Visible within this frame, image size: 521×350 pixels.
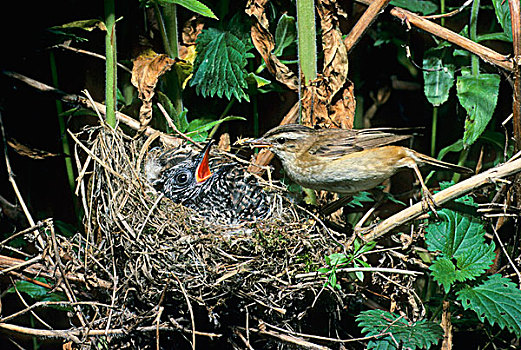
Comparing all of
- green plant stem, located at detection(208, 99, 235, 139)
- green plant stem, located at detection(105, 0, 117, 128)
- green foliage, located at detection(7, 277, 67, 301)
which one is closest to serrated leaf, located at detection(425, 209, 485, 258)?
Answer: green plant stem, located at detection(208, 99, 235, 139)

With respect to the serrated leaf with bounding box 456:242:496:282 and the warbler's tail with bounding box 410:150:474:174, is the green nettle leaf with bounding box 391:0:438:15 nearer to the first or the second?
the warbler's tail with bounding box 410:150:474:174

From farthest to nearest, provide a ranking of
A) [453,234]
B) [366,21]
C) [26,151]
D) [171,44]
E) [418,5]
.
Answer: [418,5] → [26,151] → [171,44] → [366,21] → [453,234]

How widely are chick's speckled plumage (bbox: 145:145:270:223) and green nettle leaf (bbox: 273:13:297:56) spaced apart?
0.52 m

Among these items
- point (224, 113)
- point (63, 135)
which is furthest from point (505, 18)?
point (63, 135)

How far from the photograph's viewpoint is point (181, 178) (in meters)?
2.33

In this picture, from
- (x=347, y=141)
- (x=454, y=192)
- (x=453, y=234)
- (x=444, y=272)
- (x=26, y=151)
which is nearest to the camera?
(x=454, y=192)

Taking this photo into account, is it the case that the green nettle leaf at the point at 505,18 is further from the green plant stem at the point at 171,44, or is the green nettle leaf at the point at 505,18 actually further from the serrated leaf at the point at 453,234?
the green plant stem at the point at 171,44

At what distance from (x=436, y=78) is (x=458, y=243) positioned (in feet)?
2.49

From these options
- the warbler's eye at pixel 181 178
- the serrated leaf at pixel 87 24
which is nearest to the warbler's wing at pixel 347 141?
the warbler's eye at pixel 181 178

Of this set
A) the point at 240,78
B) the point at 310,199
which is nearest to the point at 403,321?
the point at 310,199

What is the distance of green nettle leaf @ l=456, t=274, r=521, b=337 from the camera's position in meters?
1.74

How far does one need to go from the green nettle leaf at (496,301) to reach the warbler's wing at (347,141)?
0.58 metres

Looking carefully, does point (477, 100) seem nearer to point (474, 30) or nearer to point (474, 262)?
point (474, 30)

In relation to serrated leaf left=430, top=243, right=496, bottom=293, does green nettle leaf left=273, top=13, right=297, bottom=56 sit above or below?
above
